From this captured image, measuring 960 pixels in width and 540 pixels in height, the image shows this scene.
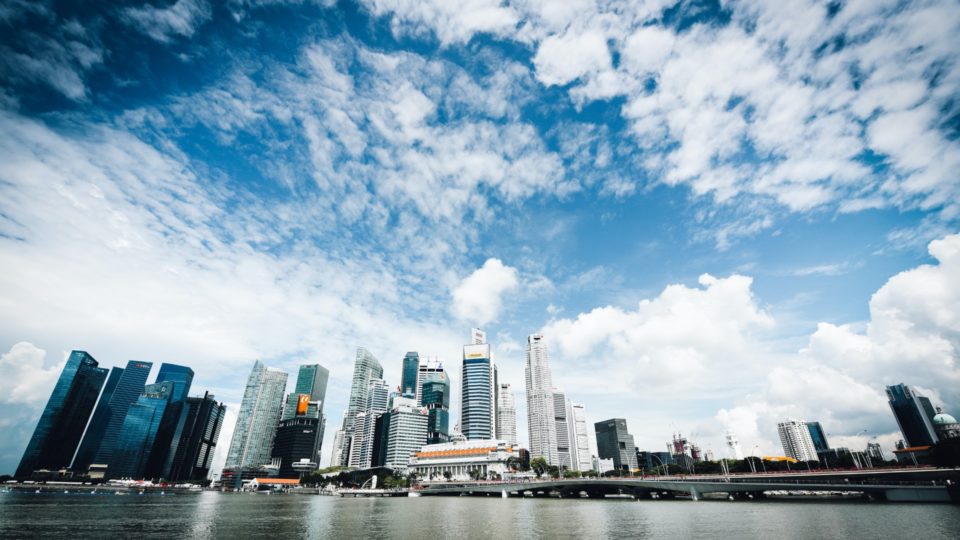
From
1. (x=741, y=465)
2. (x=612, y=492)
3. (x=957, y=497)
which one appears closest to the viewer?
(x=957, y=497)

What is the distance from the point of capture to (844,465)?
152 meters

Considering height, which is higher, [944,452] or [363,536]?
[944,452]

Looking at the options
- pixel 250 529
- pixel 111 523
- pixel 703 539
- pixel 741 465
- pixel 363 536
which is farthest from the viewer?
pixel 741 465

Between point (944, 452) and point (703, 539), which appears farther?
point (944, 452)

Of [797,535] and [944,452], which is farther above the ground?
[944,452]

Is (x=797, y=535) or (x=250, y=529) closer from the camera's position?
(x=797, y=535)

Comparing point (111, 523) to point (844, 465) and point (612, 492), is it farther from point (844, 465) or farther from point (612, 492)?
point (844, 465)

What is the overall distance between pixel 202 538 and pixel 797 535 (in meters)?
68.5

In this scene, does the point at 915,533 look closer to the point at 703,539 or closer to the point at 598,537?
the point at 703,539

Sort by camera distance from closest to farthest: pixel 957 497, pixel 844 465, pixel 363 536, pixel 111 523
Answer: pixel 363 536 < pixel 111 523 < pixel 957 497 < pixel 844 465

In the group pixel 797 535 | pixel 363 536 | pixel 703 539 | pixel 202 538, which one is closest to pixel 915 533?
pixel 797 535

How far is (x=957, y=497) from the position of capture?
84.8m

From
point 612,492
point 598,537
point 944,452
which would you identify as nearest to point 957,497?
point 944,452

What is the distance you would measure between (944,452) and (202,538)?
162 metres
